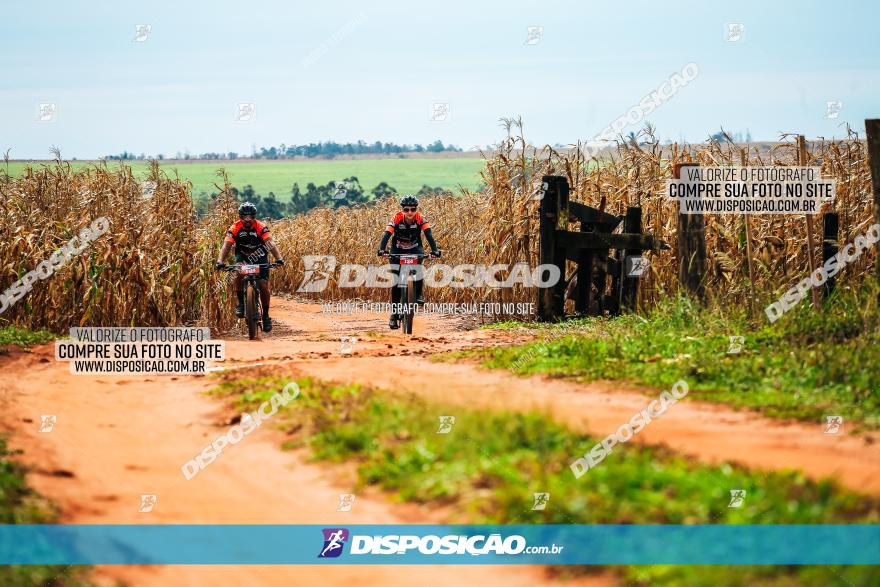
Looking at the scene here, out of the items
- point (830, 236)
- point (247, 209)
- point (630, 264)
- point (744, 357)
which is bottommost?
point (744, 357)

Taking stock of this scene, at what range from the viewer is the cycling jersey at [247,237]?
14797 mm

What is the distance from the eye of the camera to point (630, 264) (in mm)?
14281

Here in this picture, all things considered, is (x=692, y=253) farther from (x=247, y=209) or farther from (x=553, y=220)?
(x=247, y=209)

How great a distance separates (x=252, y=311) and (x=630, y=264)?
610 cm

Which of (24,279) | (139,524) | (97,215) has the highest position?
(97,215)

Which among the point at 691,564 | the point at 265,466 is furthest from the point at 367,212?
the point at 691,564

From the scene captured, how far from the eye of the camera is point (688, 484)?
5738 millimetres

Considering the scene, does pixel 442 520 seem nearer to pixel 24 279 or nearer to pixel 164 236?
pixel 24 279

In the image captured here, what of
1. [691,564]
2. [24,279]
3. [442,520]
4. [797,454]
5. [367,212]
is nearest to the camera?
[691,564]

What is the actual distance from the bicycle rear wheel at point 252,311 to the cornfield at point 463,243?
1.13m

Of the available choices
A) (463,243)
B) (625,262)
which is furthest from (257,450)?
(463,243)

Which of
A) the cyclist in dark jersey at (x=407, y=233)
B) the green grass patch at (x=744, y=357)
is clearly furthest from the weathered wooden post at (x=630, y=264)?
the cyclist in dark jersey at (x=407, y=233)

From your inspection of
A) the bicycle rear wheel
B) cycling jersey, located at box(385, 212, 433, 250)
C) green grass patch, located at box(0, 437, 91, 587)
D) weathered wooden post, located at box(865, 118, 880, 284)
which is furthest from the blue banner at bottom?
cycling jersey, located at box(385, 212, 433, 250)

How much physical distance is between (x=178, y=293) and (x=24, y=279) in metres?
2.35
